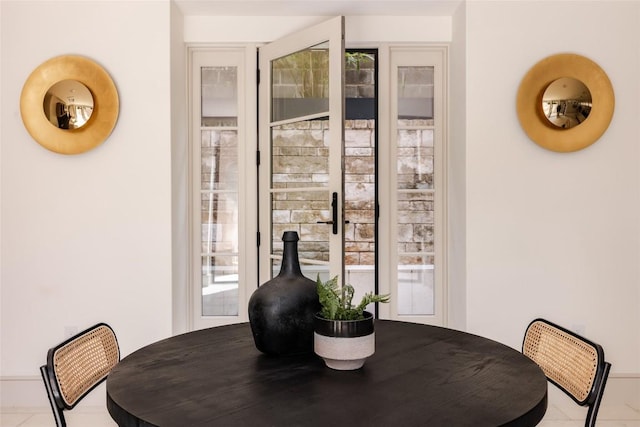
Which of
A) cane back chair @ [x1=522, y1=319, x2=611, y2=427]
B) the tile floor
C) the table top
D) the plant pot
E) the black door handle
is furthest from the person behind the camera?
the black door handle

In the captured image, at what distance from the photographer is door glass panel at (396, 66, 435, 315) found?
349 centimetres

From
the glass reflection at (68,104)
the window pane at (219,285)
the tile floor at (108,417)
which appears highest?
the glass reflection at (68,104)

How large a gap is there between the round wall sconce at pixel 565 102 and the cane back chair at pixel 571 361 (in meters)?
1.67

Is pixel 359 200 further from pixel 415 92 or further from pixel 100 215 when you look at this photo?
pixel 100 215

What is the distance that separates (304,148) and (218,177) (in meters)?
0.70

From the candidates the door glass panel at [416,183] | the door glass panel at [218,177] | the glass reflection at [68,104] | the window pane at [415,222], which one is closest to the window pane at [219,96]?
the door glass panel at [218,177]

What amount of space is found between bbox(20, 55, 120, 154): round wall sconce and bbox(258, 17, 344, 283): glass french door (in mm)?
994

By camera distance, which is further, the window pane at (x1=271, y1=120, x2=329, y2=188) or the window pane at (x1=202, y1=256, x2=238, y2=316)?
the window pane at (x1=202, y1=256, x2=238, y2=316)

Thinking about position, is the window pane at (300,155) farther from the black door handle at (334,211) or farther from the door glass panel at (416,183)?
the door glass panel at (416,183)

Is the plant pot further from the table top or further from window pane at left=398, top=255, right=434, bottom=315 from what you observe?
window pane at left=398, top=255, right=434, bottom=315

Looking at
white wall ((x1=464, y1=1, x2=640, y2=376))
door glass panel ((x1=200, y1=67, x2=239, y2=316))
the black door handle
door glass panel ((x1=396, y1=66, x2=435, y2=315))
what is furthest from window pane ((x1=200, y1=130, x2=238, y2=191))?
Answer: white wall ((x1=464, y1=1, x2=640, y2=376))

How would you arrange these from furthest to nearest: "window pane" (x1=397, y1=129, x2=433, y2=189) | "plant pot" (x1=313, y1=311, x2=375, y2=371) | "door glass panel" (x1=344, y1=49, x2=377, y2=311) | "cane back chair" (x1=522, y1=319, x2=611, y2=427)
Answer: "door glass panel" (x1=344, y1=49, x2=377, y2=311) < "window pane" (x1=397, y1=129, x2=433, y2=189) < "cane back chair" (x1=522, y1=319, x2=611, y2=427) < "plant pot" (x1=313, y1=311, x2=375, y2=371)

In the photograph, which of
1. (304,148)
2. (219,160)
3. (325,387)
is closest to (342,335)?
(325,387)

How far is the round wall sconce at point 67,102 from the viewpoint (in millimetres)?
3006
